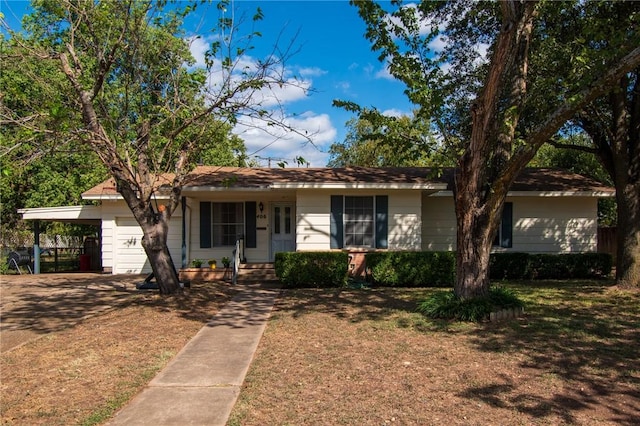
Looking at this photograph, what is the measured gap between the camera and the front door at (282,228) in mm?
15898

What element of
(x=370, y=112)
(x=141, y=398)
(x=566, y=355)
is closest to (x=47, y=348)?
(x=141, y=398)

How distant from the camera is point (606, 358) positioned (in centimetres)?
577

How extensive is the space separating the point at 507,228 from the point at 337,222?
19.9 ft

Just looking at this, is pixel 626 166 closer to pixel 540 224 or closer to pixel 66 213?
pixel 540 224

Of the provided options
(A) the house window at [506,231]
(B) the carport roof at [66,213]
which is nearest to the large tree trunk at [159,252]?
(B) the carport roof at [66,213]

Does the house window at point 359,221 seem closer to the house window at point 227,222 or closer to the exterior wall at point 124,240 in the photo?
the house window at point 227,222

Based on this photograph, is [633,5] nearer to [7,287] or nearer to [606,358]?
[606,358]

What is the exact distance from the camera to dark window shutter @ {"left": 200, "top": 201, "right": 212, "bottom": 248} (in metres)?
15.7

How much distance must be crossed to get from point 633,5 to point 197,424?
39.5ft

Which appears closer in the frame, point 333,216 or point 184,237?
point 333,216

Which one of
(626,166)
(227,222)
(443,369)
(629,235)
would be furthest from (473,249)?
(227,222)

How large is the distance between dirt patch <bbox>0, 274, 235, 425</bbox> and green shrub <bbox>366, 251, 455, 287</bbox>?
4017mm

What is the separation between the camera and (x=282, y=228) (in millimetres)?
16016

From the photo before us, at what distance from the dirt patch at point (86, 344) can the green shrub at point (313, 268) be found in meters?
1.61
